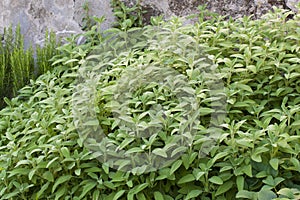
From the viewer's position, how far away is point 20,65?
11.5 feet

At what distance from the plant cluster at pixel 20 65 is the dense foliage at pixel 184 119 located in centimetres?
43

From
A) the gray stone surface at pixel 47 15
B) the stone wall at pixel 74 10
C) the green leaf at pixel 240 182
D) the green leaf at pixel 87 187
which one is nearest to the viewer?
the green leaf at pixel 240 182

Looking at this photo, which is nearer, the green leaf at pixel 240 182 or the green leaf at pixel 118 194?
the green leaf at pixel 240 182

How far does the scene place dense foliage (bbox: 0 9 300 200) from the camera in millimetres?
2029

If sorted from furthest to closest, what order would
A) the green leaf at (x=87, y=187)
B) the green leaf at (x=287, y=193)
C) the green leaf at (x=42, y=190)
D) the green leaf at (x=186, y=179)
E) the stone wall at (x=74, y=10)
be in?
the stone wall at (x=74, y=10)
the green leaf at (x=42, y=190)
the green leaf at (x=87, y=187)
the green leaf at (x=186, y=179)
the green leaf at (x=287, y=193)

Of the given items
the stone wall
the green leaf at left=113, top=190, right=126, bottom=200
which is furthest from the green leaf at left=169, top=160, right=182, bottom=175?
the stone wall

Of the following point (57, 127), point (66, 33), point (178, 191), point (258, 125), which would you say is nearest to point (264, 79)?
point (258, 125)

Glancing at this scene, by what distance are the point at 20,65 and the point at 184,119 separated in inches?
68.7

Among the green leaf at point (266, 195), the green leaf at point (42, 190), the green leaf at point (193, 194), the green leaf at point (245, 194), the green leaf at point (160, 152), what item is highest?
the green leaf at point (160, 152)

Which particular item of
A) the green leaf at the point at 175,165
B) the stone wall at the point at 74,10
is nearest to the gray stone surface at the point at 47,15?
the stone wall at the point at 74,10

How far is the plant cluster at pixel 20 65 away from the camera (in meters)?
3.53

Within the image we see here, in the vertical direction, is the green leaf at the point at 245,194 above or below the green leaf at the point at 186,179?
above

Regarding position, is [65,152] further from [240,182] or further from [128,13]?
[128,13]

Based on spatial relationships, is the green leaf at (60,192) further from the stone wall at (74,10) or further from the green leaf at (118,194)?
the stone wall at (74,10)
